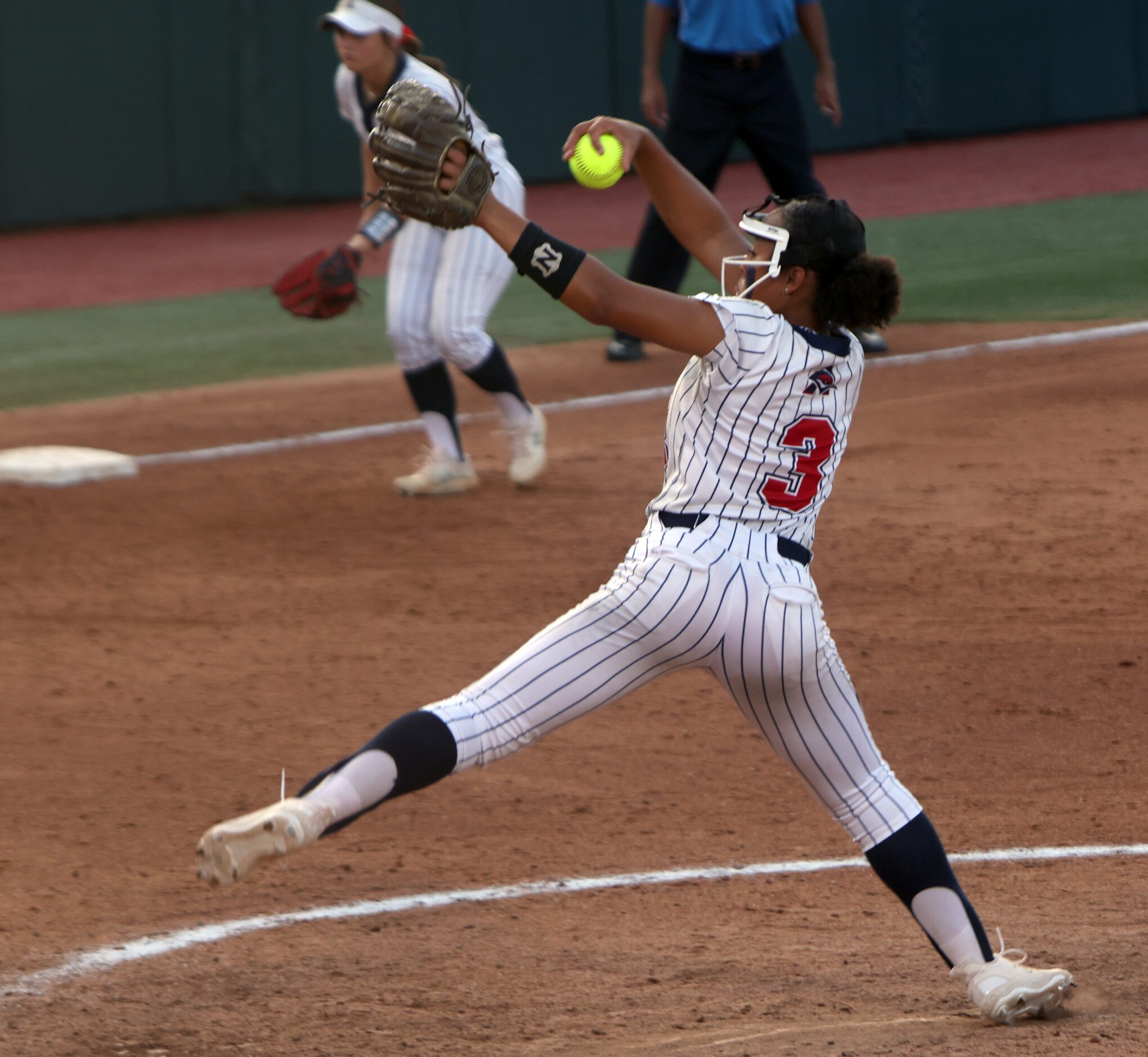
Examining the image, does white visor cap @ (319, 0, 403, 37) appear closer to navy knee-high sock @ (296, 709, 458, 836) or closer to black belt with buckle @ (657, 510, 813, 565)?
black belt with buckle @ (657, 510, 813, 565)

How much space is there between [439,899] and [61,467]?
4.32 metres

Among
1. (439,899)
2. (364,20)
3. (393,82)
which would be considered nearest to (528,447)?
(393,82)

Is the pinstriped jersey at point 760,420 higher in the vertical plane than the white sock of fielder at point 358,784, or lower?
higher

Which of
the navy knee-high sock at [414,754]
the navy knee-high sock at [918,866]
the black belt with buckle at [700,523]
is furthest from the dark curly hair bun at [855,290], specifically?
the navy knee-high sock at [414,754]

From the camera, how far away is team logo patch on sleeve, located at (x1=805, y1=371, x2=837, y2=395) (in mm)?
3154

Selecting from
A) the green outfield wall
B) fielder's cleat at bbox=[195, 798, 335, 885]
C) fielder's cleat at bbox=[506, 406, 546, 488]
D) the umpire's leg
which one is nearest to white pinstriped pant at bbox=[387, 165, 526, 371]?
fielder's cleat at bbox=[506, 406, 546, 488]

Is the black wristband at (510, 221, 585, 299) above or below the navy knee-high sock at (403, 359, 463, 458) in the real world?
above

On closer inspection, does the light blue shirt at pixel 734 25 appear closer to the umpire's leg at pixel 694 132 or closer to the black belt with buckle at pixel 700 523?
the umpire's leg at pixel 694 132

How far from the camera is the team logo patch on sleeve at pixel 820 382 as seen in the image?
3.15m

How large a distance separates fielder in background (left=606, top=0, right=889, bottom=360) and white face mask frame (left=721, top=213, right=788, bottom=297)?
19.1 feet

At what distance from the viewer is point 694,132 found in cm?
915

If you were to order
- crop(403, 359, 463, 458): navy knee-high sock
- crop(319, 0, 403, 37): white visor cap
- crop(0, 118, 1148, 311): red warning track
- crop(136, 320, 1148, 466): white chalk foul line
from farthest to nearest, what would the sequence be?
crop(0, 118, 1148, 311): red warning track → crop(136, 320, 1148, 466): white chalk foul line → crop(403, 359, 463, 458): navy knee-high sock → crop(319, 0, 403, 37): white visor cap

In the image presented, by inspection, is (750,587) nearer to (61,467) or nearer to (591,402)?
(61,467)

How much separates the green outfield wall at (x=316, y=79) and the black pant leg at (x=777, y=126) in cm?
838
